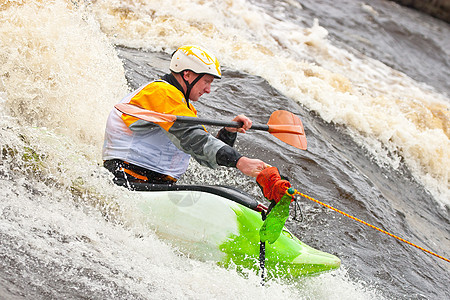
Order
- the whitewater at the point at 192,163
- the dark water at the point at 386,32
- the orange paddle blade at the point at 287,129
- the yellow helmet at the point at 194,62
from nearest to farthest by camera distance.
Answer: the whitewater at the point at 192,163 → the yellow helmet at the point at 194,62 → the orange paddle blade at the point at 287,129 → the dark water at the point at 386,32

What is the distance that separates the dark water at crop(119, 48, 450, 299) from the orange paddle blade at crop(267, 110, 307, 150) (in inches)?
49.8

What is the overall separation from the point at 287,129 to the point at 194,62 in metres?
0.89

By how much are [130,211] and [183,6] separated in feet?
23.6

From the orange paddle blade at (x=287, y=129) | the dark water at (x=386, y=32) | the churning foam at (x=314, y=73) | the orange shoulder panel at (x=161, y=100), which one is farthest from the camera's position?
the dark water at (x=386, y=32)

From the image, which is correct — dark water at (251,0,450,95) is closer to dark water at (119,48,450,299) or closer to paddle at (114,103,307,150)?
dark water at (119,48,450,299)

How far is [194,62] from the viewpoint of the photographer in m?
3.40

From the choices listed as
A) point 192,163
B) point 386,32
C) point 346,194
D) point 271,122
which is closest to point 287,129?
point 271,122

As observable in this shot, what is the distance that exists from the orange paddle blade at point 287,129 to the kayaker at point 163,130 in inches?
14.5

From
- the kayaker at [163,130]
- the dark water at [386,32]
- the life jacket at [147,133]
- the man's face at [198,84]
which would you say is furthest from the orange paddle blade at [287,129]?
the dark water at [386,32]

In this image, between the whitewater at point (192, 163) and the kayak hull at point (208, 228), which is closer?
the whitewater at point (192, 163)

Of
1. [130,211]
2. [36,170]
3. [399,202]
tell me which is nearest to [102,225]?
[130,211]

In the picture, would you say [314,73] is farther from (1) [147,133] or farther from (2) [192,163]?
(1) [147,133]

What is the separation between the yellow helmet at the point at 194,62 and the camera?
3398 mm

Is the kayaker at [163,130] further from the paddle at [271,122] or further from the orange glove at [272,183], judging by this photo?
the orange glove at [272,183]
